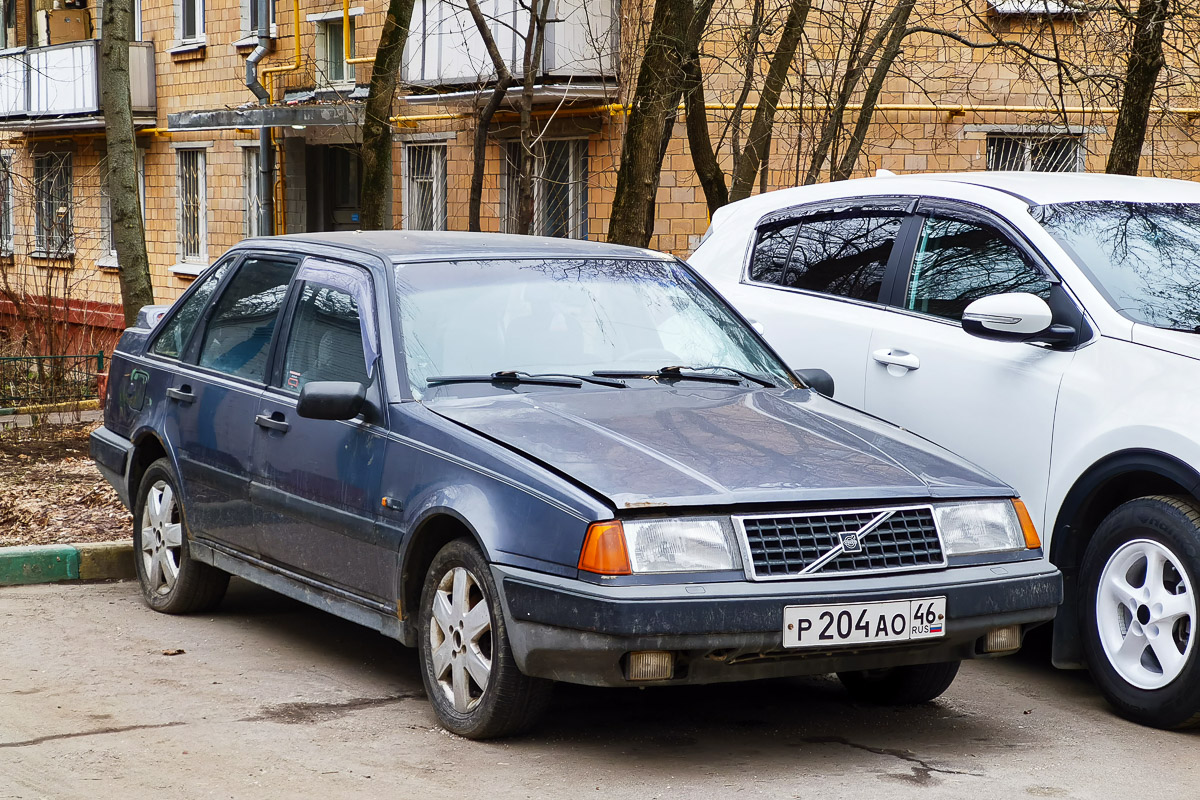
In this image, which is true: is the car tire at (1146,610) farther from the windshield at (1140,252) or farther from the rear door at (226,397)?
the rear door at (226,397)

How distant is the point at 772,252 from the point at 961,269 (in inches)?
49.0

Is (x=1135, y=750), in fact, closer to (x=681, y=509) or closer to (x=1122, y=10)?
(x=681, y=509)

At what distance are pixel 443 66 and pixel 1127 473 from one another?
47.9ft

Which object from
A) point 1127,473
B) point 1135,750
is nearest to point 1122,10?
point 1127,473

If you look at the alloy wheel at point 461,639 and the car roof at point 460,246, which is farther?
the car roof at point 460,246

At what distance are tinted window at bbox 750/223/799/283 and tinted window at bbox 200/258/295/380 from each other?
2.21m

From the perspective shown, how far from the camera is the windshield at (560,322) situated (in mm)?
5402

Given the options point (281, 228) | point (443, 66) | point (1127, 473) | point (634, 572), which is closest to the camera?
point (634, 572)

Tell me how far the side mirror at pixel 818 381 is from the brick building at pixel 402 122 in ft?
19.8

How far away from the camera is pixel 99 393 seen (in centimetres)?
1339

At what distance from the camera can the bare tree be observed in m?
11.2

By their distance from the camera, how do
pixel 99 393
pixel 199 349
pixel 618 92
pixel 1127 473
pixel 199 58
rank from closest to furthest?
pixel 1127 473 < pixel 199 349 < pixel 99 393 < pixel 618 92 < pixel 199 58

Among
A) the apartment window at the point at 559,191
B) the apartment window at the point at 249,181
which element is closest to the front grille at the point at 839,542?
the apartment window at the point at 559,191

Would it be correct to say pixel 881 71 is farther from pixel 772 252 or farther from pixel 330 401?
pixel 330 401
